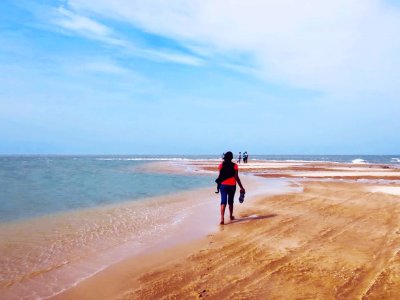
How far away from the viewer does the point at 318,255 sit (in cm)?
721

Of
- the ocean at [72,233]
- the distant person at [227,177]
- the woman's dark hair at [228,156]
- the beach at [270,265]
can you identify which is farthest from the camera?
the distant person at [227,177]

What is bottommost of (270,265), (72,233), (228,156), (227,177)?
(72,233)

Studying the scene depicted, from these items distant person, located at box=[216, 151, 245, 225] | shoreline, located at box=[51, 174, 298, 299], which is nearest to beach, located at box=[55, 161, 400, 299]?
shoreline, located at box=[51, 174, 298, 299]

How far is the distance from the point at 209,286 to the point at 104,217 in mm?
7509

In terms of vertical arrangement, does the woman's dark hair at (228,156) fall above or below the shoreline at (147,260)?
above

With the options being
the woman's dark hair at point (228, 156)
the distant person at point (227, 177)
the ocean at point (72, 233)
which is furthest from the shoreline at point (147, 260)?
the woman's dark hair at point (228, 156)

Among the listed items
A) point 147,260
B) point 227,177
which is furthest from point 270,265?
point 227,177

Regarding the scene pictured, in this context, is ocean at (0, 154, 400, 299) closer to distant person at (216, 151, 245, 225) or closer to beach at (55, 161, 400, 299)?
beach at (55, 161, 400, 299)

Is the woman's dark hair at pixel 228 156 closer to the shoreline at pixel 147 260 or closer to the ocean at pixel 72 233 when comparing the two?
the shoreline at pixel 147 260

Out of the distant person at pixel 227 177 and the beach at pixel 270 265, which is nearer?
the beach at pixel 270 265

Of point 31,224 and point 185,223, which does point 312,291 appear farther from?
point 31,224

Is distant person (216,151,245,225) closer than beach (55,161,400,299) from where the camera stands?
No

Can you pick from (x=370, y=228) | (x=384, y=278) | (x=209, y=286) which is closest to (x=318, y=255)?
(x=384, y=278)

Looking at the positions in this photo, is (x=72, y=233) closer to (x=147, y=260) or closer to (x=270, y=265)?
(x=147, y=260)
